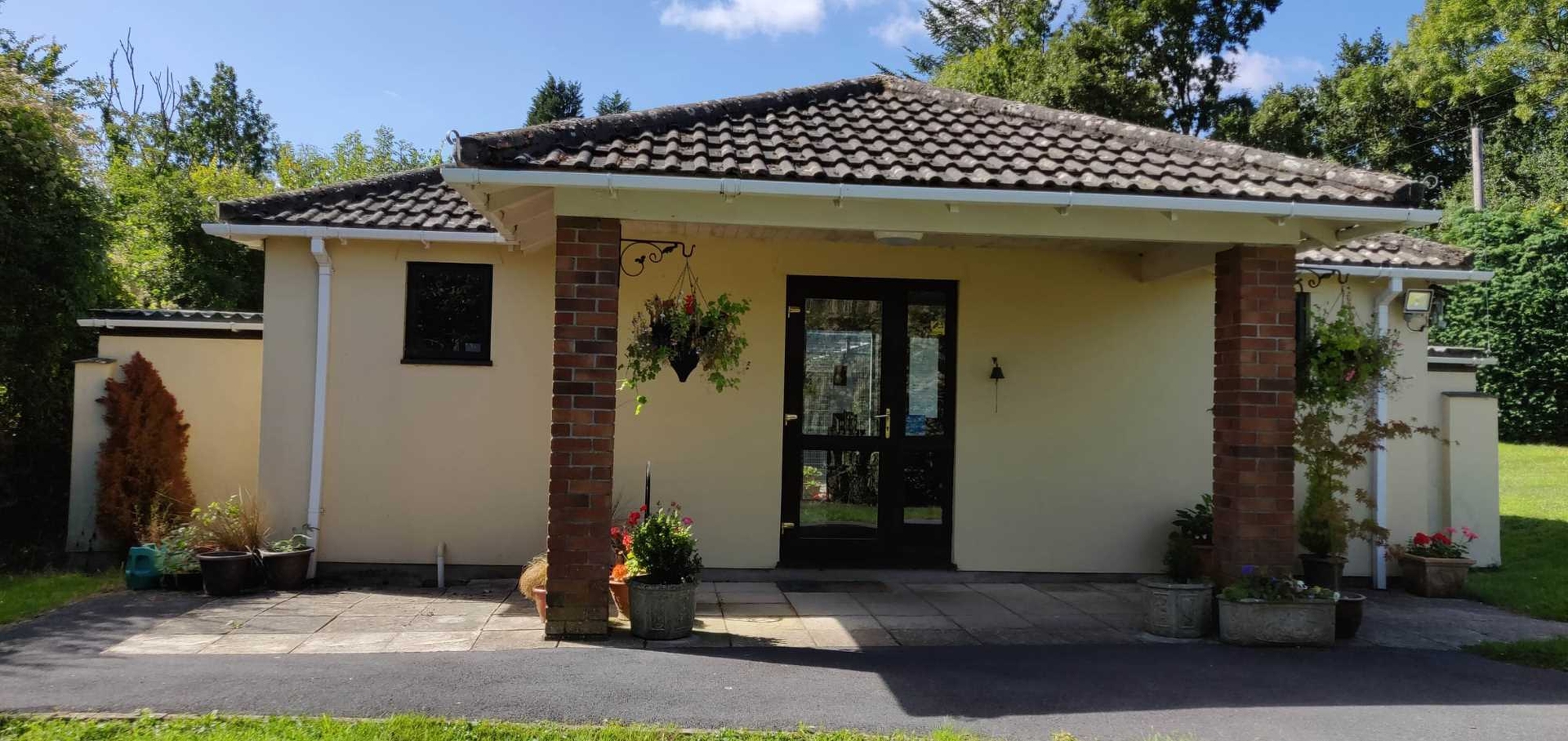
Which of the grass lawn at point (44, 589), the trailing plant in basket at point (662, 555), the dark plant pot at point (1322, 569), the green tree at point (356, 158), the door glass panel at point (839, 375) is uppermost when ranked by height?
the green tree at point (356, 158)

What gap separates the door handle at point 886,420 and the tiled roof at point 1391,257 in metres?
3.70

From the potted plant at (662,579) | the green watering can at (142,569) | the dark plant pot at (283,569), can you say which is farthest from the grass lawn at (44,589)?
the potted plant at (662,579)

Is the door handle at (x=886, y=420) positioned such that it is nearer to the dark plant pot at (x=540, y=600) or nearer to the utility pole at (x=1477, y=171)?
the dark plant pot at (x=540, y=600)

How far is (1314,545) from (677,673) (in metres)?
5.51

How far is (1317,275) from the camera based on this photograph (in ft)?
26.9

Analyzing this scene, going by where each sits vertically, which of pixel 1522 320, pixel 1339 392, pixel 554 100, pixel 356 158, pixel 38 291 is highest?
pixel 554 100

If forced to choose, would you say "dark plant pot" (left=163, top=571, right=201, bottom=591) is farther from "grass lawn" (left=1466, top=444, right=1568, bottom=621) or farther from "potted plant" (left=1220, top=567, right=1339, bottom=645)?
"grass lawn" (left=1466, top=444, right=1568, bottom=621)

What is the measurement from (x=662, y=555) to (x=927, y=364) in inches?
136

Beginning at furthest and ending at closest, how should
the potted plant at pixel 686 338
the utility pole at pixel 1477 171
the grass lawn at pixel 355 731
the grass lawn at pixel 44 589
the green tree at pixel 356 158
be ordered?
1. the green tree at pixel 356 158
2. the utility pole at pixel 1477 171
3. the grass lawn at pixel 44 589
4. the potted plant at pixel 686 338
5. the grass lawn at pixel 355 731

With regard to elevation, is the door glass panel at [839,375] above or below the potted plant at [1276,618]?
above

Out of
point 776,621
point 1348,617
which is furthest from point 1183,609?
point 776,621

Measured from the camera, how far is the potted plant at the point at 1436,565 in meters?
7.96

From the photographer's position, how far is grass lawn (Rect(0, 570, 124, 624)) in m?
6.39

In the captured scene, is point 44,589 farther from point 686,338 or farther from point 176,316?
point 686,338
